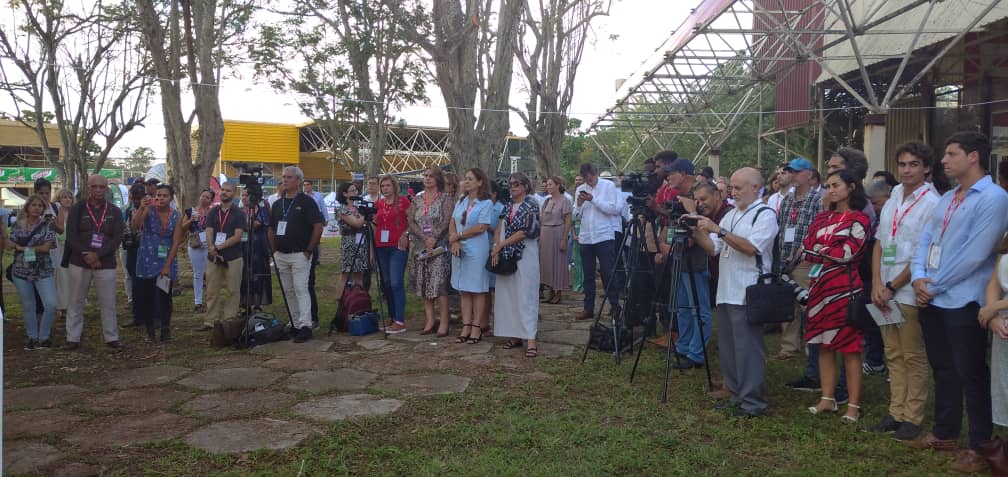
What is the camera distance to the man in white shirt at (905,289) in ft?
13.3

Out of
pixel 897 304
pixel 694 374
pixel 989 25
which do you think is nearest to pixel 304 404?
pixel 694 374

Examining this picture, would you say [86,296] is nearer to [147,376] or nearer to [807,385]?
[147,376]

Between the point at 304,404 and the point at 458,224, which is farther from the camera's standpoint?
the point at 458,224

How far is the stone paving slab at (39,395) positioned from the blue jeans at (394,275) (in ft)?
9.69

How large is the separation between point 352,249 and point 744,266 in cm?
480

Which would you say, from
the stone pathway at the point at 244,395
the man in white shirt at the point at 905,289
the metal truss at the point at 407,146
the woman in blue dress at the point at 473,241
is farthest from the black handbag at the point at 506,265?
the metal truss at the point at 407,146

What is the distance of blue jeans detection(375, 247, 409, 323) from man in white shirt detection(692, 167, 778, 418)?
12.0 feet

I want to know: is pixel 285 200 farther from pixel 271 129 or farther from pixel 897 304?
pixel 271 129

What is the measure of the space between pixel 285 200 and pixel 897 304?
17.2 ft

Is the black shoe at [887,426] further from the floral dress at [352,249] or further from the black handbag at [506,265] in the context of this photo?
the floral dress at [352,249]

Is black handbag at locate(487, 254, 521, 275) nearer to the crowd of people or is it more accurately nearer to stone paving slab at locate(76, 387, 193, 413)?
the crowd of people

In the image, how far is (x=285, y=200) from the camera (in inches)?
277

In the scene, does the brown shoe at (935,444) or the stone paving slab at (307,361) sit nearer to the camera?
the brown shoe at (935,444)

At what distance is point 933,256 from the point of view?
12.4ft
